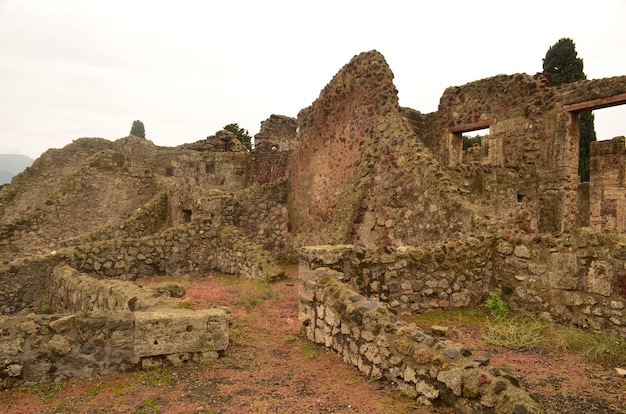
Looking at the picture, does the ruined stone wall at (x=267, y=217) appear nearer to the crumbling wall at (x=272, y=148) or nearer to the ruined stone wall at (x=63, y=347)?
the crumbling wall at (x=272, y=148)

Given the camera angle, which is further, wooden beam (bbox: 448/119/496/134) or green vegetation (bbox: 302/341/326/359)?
wooden beam (bbox: 448/119/496/134)

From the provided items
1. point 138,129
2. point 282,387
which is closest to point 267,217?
point 282,387

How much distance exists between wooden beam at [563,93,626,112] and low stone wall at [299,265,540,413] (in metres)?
9.69

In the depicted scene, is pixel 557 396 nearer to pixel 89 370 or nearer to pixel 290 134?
pixel 89 370

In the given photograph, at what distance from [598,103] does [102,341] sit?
1293cm

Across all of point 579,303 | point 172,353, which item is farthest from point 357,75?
point 172,353

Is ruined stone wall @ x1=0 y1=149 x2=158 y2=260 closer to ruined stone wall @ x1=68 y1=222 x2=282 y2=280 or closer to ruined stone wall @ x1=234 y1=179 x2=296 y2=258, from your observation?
ruined stone wall @ x1=68 y1=222 x2=282 y2=280

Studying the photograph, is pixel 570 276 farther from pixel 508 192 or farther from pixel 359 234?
pixel 508 192

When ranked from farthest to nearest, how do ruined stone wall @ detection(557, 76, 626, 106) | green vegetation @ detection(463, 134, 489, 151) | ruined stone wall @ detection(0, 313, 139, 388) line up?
green vegetation @ detection(463, 134, 489, 151) → ruined stone wall @ detection(557, 76, 626, 106) → ruined stone wall @ detection(0, 313, 139, 388)

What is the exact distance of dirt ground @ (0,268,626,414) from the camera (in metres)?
4.21

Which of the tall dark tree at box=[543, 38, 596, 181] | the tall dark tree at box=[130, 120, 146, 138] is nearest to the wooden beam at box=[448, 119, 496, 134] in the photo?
the tall dark tree at box=[543, 38, 596, 181]

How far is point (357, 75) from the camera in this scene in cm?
1205

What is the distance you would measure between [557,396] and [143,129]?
6133 cm

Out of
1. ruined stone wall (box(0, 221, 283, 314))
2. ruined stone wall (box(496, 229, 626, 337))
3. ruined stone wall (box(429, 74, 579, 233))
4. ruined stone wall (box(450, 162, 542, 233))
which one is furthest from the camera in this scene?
ruined stone wall (box(429, 74, 579, 233))
